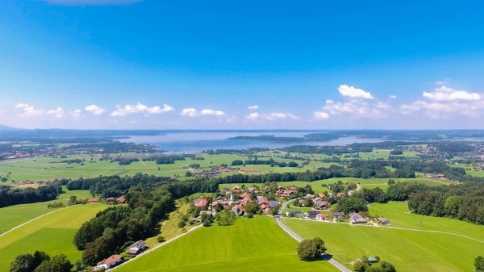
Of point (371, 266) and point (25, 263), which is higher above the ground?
point (371, 266)

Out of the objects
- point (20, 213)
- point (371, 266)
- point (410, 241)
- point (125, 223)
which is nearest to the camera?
point (371, 266)

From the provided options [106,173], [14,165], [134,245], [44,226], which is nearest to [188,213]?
[134,245]

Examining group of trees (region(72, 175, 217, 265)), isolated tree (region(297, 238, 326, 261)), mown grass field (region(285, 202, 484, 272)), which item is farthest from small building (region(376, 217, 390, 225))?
group of trees (region(72, 175, 217, 265))

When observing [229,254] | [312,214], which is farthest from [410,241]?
[229,254]

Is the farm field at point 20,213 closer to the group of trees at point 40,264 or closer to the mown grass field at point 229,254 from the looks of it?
the group of trees at point 40,264

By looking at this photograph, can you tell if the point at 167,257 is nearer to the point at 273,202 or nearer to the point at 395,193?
the point at 273,202

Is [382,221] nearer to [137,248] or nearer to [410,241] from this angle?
[410,241]
